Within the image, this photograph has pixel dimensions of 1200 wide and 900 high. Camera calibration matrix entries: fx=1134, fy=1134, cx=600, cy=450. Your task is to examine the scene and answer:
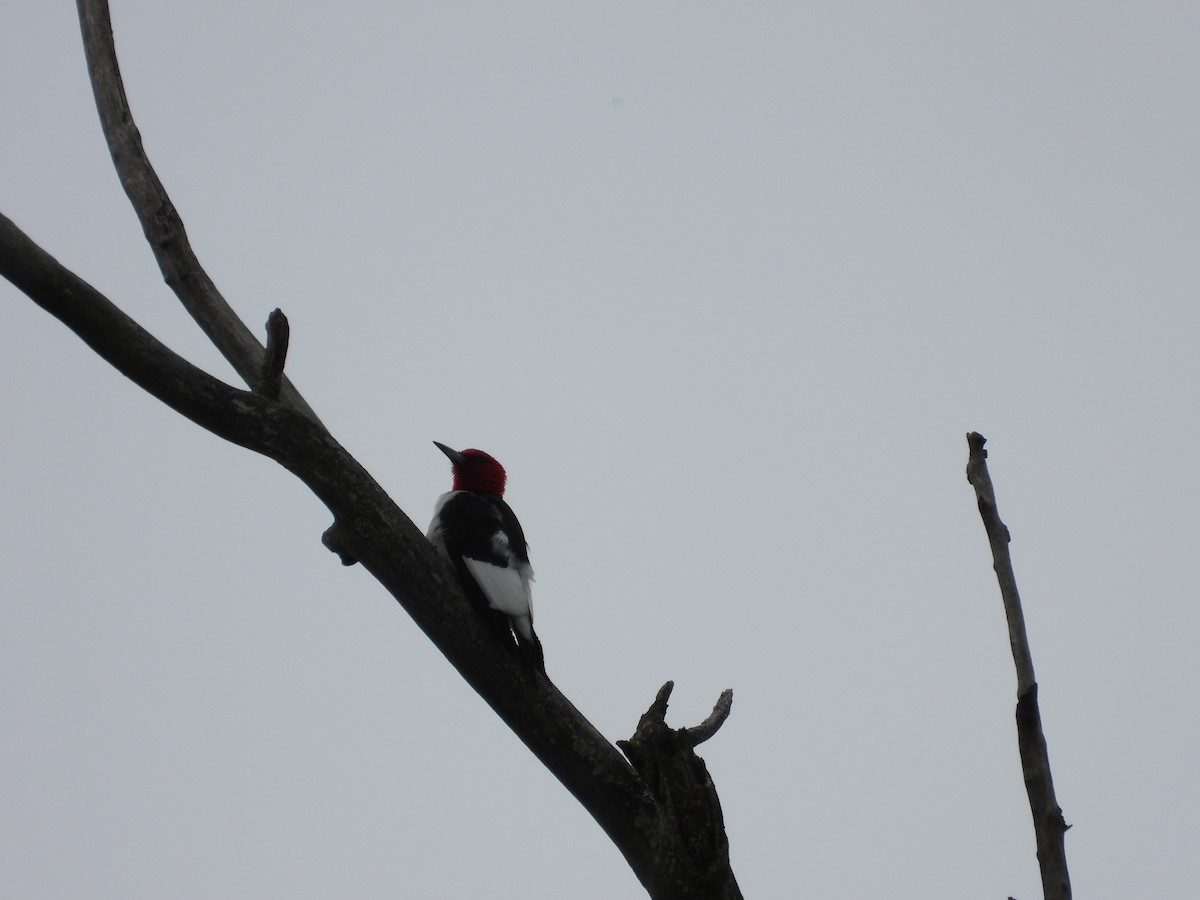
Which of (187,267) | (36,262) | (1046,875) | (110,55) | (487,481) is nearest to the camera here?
(1046,875)

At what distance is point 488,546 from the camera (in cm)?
389

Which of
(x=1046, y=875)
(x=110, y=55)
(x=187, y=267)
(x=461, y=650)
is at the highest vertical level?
(x=110, y=55)

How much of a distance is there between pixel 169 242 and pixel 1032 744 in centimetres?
282

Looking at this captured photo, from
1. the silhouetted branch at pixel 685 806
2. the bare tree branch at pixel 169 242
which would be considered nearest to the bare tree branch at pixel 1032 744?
the silhouetted branch at pixel 685 806

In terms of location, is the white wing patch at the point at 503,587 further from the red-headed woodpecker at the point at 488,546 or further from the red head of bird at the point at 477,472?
the red head of bird at the point at 477,472

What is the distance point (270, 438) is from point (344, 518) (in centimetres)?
28

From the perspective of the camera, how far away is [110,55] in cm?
380

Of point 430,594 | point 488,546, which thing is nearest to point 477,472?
point 488,546

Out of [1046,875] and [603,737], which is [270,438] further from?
[1046,875]

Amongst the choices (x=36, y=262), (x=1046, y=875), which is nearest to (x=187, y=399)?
(x=36, y=262)

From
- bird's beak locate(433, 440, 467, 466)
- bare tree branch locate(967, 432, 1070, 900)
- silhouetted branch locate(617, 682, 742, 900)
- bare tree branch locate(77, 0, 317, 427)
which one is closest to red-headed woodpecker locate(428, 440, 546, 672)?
bird's beak locate(433, 440, 467, 466)

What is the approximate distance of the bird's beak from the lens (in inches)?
210

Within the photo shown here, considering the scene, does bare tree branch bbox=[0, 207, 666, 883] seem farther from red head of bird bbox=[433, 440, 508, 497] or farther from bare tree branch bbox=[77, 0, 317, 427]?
red head of bird bbox=[433, 440, 508, 497]

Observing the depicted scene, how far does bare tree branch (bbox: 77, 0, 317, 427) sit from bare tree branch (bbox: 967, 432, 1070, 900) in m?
2.01
